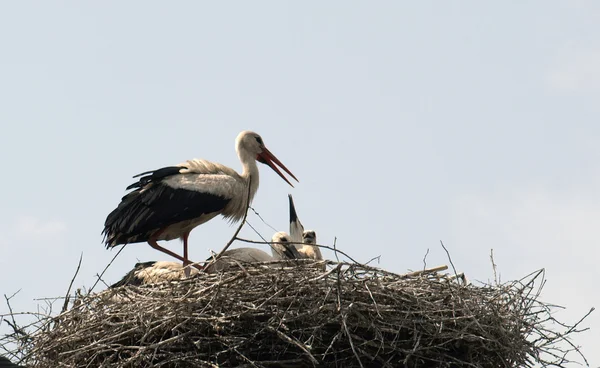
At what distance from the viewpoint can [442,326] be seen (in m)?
6.51

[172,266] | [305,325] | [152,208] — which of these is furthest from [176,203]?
[305,325]

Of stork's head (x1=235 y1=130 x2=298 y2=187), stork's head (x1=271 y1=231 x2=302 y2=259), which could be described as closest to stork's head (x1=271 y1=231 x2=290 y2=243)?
stork's head (x1=271 y1=231 x2=302 y2=259)

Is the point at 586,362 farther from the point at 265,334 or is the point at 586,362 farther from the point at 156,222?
the point at 156,222

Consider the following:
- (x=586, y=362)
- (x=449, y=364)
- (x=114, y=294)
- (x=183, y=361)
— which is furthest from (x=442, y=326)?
(x=114, y=294)

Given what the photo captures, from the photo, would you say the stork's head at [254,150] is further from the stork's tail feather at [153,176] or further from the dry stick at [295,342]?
the dry stick at [295,342]

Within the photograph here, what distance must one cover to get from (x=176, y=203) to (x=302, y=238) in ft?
3.36

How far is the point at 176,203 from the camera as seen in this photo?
9.21m

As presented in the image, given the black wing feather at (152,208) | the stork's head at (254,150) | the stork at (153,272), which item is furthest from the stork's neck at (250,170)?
the stork at (153,272)

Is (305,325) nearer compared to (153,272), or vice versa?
(305,325)

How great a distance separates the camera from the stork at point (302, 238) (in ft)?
29.4

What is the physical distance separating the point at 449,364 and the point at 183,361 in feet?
4.50

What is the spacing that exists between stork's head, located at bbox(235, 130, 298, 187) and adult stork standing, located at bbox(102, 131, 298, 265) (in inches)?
8.3

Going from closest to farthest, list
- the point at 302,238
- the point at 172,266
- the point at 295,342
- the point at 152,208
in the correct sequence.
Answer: the point at 295,342 → the point at 172,266 → the point at 152,208 → the point at 302,238

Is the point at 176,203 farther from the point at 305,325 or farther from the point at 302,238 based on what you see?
the point at 305,325
